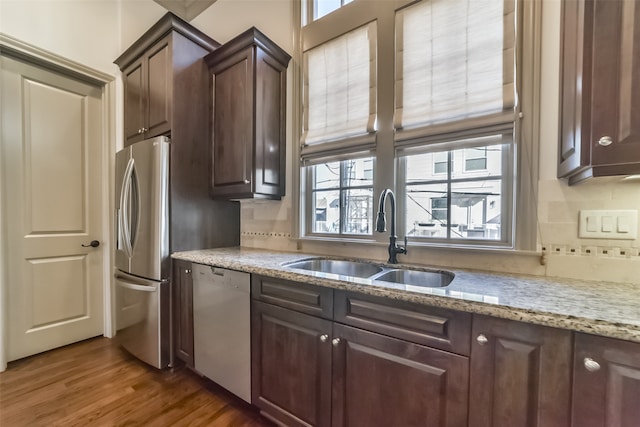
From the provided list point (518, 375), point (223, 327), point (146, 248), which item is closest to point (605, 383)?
point (518, 375)

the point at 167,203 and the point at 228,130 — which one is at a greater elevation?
the point at 228,130

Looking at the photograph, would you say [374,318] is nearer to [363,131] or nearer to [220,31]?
[363,131]

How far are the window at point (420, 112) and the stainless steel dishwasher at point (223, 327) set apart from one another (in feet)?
2.56

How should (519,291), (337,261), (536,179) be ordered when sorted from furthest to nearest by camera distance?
(337,261) → (536,179) → (519,291)

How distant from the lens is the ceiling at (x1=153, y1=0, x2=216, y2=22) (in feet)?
9.02

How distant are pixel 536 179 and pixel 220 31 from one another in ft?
9.34

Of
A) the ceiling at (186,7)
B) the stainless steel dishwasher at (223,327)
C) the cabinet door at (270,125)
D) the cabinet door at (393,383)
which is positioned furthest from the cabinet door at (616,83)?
the ceiling at (186,7)

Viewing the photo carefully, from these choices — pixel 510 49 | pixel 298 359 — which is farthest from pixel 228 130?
pixel 510 49

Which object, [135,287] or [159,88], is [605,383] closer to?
[135,287]

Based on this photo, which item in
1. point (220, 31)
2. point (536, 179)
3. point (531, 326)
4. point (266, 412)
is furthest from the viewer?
point (220, 31)

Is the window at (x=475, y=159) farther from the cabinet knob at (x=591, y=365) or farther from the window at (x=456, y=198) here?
the cabinet knob at (x=591, y=365)

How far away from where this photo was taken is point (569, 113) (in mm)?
1102

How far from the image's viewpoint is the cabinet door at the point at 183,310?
1.84 m

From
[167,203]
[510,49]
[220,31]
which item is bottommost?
[167,203]
